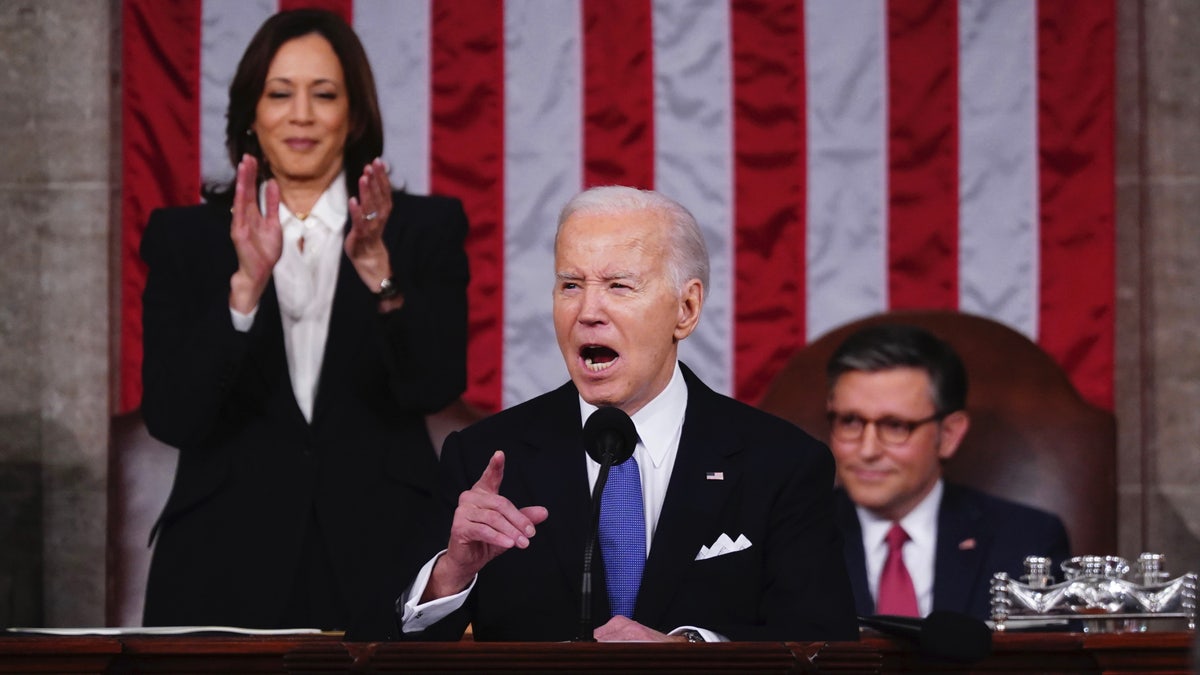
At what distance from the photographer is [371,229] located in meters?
4.03

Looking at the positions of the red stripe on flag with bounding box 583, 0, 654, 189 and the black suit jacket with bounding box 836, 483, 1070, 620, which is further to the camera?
the red stripe on flag with bounding box 583, 0, 654, 189

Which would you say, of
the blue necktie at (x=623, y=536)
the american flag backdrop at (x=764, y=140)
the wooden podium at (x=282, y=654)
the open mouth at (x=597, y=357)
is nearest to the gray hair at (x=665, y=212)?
the open mouth at (x=597, y=357)

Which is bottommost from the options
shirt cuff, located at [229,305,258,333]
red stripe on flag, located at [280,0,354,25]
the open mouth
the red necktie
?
the red necktie

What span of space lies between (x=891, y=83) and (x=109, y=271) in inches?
95.1

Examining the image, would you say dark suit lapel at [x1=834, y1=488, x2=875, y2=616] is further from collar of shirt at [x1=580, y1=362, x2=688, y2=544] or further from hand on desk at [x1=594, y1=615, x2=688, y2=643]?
hand on desk at [x1=594, y1=615, x2=688, y2=643]

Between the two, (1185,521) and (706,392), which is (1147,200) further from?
(706,392)

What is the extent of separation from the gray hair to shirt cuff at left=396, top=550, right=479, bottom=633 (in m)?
0.61

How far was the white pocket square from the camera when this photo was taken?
8.57ft

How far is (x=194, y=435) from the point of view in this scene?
4164 mm

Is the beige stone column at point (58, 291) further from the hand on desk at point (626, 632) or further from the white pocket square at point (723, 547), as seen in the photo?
the hand on desk at point (626, 632)

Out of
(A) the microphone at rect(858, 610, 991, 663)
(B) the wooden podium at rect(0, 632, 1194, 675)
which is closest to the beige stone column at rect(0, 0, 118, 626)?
(B) the wooden podium at rect(0, 632, 1194, 675)

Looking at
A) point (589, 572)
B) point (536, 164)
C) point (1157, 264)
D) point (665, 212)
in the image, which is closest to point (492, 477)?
point (589, 572)

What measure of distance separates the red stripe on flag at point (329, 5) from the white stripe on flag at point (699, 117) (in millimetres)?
907

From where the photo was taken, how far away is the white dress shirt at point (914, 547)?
4188 millimetres
